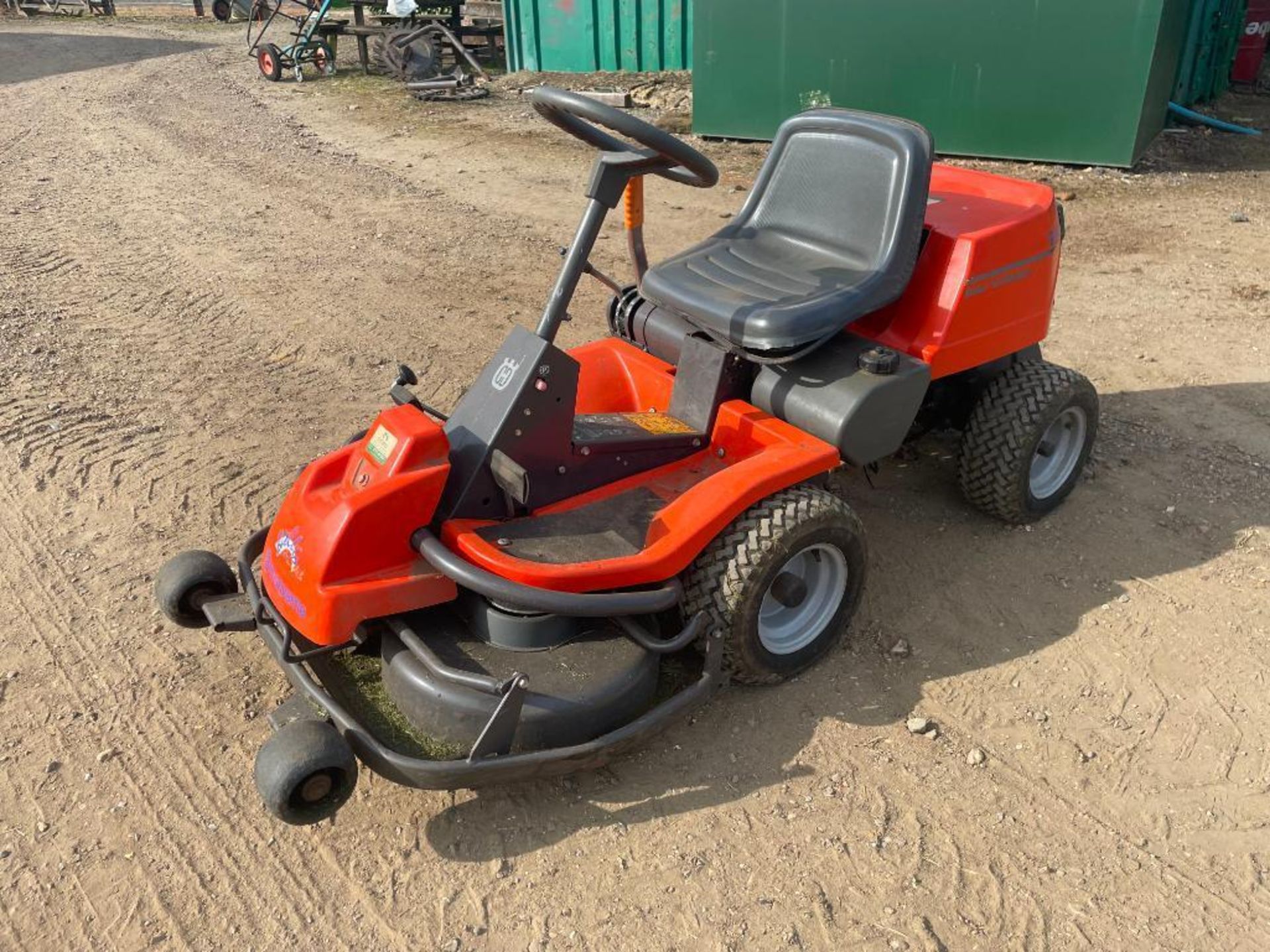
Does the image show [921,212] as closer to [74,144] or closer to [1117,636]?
[1117,636]

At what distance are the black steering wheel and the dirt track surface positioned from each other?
5.16 ft

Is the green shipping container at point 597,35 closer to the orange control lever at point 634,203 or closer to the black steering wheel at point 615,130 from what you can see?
the orange control lever at point 634,203

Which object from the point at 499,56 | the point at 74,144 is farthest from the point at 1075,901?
the point at 499,56

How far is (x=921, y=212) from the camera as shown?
10.8 feet

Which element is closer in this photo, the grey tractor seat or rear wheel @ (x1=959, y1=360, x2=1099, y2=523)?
the grey tractor seat

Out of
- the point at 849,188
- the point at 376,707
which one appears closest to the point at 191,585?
the point at 376,707

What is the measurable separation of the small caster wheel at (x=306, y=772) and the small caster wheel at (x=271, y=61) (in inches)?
517

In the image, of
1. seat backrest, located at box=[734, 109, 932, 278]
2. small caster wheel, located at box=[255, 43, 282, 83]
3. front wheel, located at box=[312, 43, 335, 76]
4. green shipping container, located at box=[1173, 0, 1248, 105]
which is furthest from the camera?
front wheel, located at box=[312, 43, 335, 76]

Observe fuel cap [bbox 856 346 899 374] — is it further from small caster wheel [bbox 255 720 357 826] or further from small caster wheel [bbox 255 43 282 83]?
small caster wheel [bbox 255 43 282 83]

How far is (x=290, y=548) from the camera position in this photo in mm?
2803

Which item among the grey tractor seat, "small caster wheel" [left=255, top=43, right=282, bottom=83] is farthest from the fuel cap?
"small caster wheel" [left=255, top=43, right=282, bottom=83]

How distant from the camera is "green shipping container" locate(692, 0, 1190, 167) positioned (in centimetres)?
787

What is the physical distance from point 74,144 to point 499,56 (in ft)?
21.5

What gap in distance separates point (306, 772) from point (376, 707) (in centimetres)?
45
